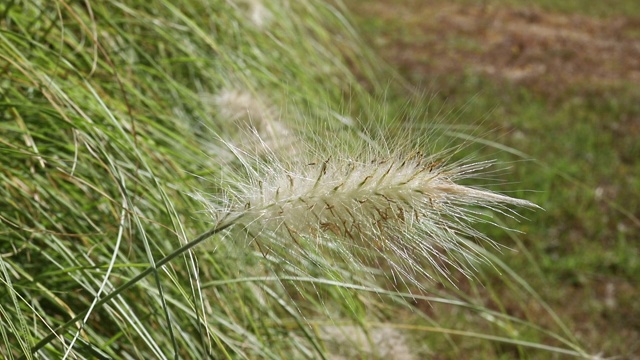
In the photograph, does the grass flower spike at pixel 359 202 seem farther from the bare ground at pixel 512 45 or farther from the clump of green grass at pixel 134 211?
the bare ground at pixel 512 45

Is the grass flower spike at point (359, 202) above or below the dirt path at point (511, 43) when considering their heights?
above

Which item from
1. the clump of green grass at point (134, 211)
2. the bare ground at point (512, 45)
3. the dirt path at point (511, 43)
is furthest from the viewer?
the dirt path at point (511, 43)

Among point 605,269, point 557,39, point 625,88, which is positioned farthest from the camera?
point 557,39

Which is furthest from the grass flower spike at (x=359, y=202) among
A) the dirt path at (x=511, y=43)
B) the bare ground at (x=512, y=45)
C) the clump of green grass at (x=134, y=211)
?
the dirt path at (x=511, y=43)

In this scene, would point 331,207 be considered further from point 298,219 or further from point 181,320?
point 181,320

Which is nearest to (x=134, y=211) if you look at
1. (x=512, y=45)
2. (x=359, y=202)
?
(x=359, y=202)

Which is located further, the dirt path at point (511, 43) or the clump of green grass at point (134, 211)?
the dirt path at point (511, 43)

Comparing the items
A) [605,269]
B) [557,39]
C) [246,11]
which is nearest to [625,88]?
[557,39]

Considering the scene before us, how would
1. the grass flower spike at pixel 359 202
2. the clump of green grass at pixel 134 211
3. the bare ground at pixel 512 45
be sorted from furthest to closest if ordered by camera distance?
the bare ground at pixel 512 45 → the clump of green grass at pixel 134 211 → the grass flower spike at pixel 359 202

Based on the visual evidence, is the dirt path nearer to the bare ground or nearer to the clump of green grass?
the bare ground
